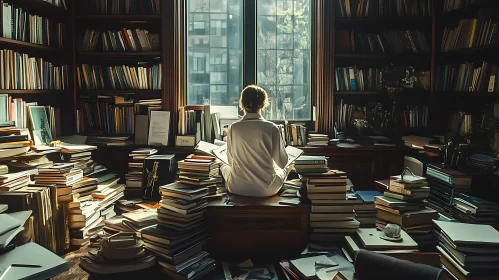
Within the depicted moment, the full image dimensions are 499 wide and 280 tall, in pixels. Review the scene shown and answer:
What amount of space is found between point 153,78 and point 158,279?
2.53 meters

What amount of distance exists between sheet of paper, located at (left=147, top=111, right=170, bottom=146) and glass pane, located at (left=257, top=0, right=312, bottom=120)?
1107 millimetres

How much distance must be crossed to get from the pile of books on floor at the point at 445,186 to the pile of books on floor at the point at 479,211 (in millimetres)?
223

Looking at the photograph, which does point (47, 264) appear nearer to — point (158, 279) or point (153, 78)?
point (158, 279)

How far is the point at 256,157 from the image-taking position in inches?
151

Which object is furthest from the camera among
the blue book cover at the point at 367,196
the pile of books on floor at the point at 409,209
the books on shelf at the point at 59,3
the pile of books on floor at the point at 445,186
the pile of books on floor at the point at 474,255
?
the books on shelf at the point at 59,3

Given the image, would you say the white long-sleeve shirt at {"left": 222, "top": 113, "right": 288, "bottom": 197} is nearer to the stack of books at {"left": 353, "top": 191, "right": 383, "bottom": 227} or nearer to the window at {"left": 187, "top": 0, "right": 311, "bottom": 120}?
the stack of books at {"left": 353, "top": 191, "right": 383, "bottom": 227}

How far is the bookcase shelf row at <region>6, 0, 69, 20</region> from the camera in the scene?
448 cm

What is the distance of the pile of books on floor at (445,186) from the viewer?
12.3 feet

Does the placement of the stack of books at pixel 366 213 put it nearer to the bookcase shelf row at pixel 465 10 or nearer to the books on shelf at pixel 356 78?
the books on shelf at pixel 356 78

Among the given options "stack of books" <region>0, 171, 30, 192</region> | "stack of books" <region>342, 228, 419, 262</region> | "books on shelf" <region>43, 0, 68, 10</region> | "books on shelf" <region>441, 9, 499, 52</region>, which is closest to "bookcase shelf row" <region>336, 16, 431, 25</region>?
"books on shelf" <region>441, 9, 499, 52</region>

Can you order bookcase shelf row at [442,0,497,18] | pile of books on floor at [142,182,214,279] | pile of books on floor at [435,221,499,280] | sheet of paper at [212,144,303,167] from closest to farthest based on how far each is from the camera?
1. pile of books on floor at [435,221,499,280]
2. pile of books on floor at [142,182,214,279]
3. sheet of paper at [212,144,303,167]
4. bookcase shelf row at [442,0,497,18]

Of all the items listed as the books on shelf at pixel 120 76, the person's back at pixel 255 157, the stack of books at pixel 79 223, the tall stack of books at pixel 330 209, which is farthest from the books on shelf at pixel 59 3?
the tall stack of books at pixel 330 209

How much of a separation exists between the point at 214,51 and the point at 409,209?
287 cm

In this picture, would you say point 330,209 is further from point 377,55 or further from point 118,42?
point 118,42
